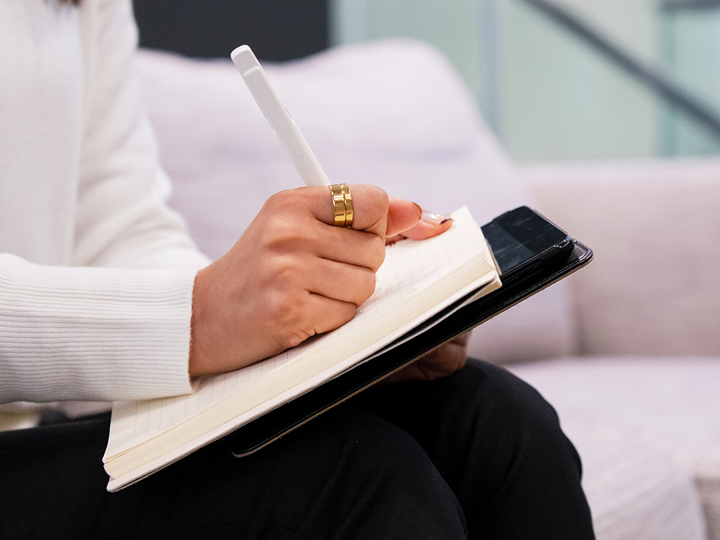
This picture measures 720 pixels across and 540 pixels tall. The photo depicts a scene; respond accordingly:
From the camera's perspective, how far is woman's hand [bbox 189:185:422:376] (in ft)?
1.14

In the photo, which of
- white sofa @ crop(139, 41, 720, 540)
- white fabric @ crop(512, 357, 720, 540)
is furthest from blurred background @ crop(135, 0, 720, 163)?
white fabric @ crop(512, 357, 720, 540)

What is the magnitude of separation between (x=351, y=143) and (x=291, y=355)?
66cm

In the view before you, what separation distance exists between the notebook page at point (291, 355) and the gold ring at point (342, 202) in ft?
0.18

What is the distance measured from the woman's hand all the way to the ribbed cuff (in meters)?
0.02

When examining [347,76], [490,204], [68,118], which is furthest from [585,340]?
[68,118]

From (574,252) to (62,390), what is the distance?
0.33 metres

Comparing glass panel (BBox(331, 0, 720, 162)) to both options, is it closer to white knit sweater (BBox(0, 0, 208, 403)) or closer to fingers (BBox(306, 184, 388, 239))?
white knit sweater (BBox(0, 0, 208, 403))

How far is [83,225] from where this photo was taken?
0.64 metres

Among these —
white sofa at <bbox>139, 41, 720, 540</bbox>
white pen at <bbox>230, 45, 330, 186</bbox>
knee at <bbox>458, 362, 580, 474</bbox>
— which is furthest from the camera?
white sofa at <bbox>139, 41, 720, 540</bbox>

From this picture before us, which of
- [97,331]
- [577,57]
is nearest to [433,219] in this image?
[97,331]

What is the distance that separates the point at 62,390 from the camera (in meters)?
0.39

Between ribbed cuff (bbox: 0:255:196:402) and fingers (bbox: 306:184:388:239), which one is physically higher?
fingers (bbox: 306:184:388:239)

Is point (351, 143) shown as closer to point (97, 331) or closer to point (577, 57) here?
point (97, 331)

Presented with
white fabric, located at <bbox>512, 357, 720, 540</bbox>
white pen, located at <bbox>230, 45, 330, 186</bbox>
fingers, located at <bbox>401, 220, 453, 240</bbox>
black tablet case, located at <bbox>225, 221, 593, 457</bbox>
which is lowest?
white fabric, located at <bbox>512, 357, 720, 540</bbox>
